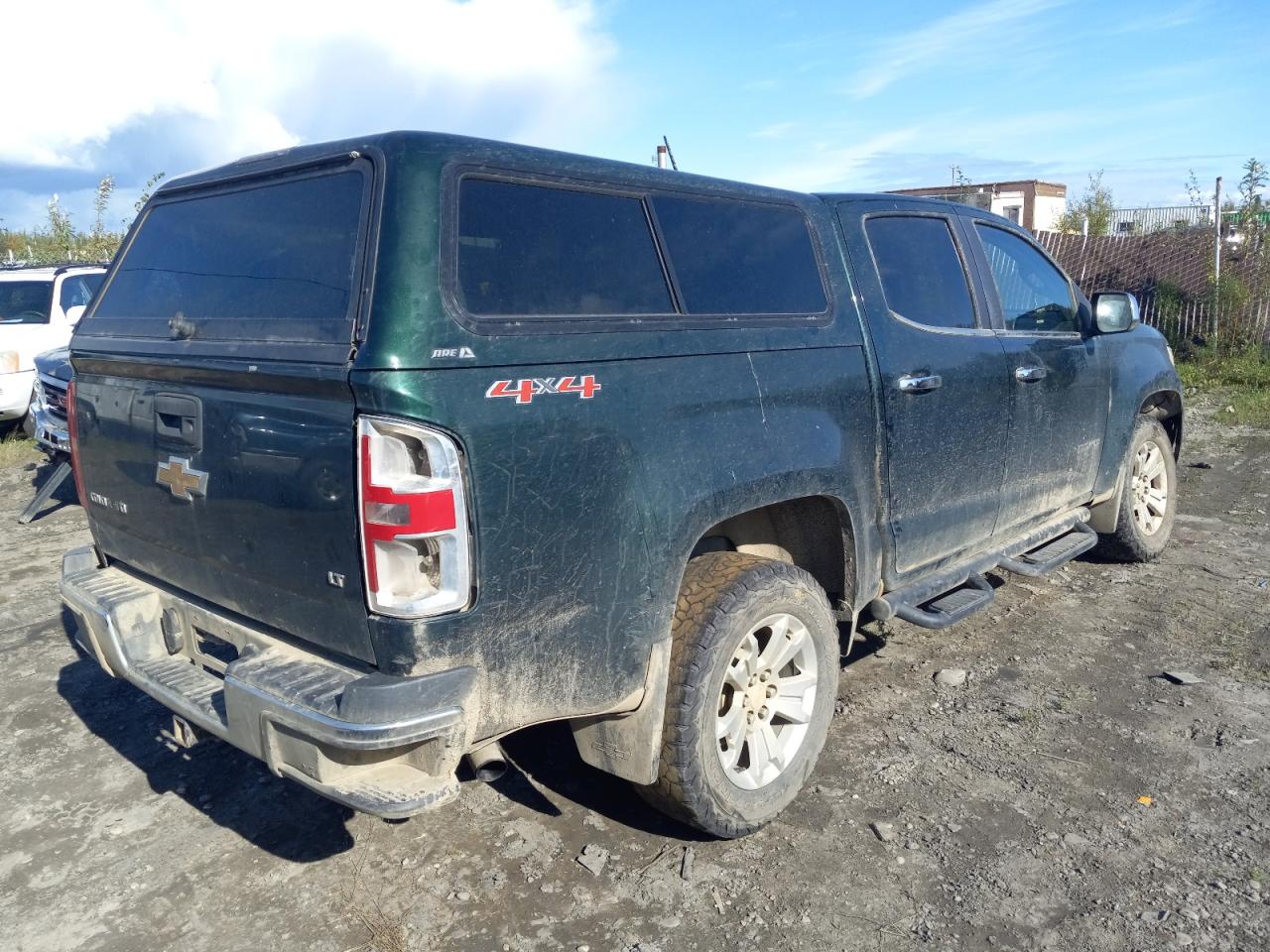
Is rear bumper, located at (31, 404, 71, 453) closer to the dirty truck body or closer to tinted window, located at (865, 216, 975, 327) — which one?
the dirty truck body

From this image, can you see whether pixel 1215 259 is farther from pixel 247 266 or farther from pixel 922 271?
pixel 247 266

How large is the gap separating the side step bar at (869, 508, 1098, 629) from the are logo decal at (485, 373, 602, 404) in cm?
175

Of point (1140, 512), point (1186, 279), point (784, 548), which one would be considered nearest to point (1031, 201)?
point (1186, 279)

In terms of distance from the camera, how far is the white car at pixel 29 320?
9.99 m

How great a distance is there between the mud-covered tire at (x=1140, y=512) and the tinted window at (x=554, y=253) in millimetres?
3705

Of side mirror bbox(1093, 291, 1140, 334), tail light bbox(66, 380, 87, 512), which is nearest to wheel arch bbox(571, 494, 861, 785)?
tail light bbox(66, 380, 87, 512)

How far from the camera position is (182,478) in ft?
9.23

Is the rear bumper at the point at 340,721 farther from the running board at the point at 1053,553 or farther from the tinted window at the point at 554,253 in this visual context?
the running board at the point at 1053,553

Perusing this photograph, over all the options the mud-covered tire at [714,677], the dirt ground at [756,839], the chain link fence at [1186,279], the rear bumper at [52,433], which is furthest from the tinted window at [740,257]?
the chain link fence at [1186,279]

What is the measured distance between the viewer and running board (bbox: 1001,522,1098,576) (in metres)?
4.46

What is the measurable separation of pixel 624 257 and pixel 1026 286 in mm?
2687

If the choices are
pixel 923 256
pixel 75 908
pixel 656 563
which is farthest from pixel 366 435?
pixel 923 256

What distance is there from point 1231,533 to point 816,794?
14.9 ft

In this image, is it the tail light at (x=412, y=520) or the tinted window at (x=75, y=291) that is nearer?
the tail light at (x=412, y=520)
